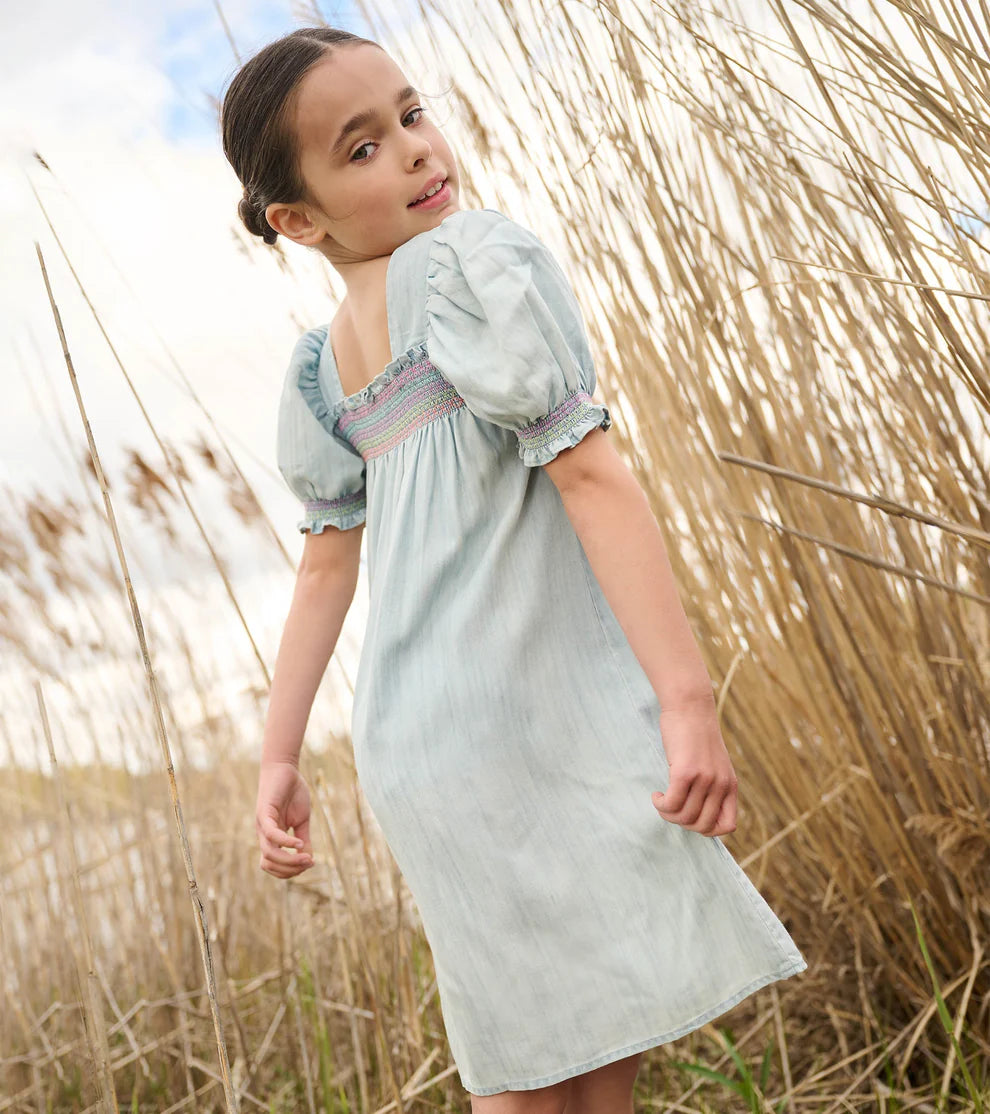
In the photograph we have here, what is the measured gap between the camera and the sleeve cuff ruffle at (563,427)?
817 mm

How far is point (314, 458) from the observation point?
104 centimetres

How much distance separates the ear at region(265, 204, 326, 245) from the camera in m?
0.98

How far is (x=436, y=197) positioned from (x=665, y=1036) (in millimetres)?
709

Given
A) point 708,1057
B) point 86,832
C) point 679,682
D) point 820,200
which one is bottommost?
point 708,1057

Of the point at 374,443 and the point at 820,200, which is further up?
the point at 820,200

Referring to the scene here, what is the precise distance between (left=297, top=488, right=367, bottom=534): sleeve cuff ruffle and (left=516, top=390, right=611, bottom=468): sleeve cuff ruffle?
0.95ft

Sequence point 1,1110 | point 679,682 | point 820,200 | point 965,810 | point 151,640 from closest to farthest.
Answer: point 679,682
point 820,200
point 965,810
point 1,1110
point 151,640

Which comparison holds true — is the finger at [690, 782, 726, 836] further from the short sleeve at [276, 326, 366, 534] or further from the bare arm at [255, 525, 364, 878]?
→ the short sleeve at [276, 326, 366, 534]

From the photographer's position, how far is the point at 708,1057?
173 centimetres

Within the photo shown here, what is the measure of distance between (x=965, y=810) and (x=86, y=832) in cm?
167

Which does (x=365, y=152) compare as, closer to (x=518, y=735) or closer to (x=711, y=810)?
(x=518, y=735)

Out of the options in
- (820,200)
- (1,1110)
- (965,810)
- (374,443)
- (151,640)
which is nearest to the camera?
(374,443)

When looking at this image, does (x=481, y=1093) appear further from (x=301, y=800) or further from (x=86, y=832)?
(x=86, y=832)

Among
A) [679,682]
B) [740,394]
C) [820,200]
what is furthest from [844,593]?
[679,682]
